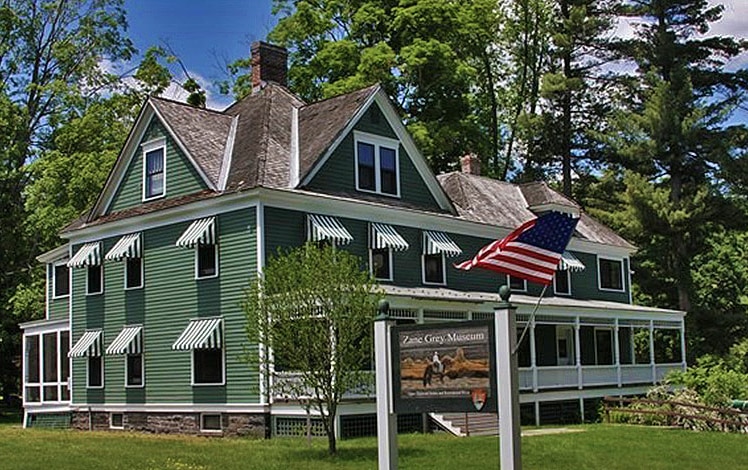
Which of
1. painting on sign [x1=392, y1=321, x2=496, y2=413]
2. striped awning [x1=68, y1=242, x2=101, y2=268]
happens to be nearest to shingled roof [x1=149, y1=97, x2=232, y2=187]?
striped awning [x1=68, y1=242, x2=101, y2=268]

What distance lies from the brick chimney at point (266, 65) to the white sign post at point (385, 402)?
1795cm

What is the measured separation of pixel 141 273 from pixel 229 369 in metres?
4.78

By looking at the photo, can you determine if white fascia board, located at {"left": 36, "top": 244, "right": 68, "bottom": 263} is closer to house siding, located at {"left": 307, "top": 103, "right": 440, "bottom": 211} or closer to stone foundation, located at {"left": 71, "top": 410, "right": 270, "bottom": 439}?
stone foundation, located at {"left": 71, "top": 410, "right": 270, "bottom": 439}

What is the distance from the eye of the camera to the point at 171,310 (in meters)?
27.0

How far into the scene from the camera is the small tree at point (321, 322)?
747 inches

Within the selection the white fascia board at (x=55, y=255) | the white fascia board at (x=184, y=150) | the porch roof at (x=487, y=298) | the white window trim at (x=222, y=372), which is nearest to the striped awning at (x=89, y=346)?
the white fascia board at (x=55, y=255)

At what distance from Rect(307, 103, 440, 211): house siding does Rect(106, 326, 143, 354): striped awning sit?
6.57m

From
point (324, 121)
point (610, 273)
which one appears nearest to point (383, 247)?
point (324, 121)

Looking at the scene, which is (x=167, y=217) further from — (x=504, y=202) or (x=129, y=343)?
(x=504, y=202)

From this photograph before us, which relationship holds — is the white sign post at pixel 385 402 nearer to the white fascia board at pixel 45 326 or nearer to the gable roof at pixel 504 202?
the gable roof at pixel 504 202

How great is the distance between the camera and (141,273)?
2819 centimetres

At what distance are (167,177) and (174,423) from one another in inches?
267

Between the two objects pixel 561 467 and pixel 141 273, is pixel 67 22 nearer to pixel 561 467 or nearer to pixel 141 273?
pixel 141 273

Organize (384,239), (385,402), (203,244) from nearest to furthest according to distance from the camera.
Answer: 1. (385,402)
2. (203,244)
3. (384,239)
